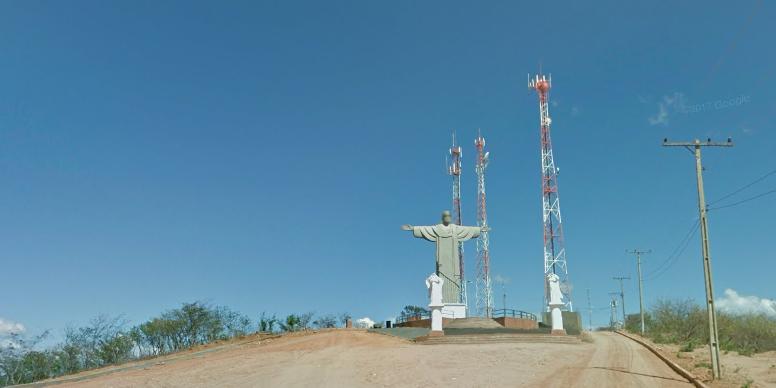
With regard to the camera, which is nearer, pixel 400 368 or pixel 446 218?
pixel 400 368

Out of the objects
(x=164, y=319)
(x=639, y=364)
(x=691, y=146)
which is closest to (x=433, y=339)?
(x=639, y=364)

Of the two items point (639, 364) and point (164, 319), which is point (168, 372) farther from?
point (164, 319)

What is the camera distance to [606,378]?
18844 millimetres

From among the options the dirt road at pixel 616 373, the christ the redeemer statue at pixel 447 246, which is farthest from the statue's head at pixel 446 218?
the dirt road at pixel 616 373

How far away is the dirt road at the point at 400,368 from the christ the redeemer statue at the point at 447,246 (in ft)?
40.6

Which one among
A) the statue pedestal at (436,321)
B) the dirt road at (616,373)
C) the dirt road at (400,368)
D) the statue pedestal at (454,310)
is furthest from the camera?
the statue pedestal at (454,310)

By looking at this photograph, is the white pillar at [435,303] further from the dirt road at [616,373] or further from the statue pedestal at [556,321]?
the dirt road at [616,373]

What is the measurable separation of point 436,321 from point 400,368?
1025cm

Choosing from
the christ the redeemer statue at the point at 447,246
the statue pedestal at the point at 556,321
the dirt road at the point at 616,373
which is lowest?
the dirt road at the point at 616,373

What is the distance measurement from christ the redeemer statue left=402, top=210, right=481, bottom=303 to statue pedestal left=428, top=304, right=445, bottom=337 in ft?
33.1

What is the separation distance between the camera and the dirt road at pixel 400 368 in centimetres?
1880

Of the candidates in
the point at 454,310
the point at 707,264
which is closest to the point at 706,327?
the point at 454,310

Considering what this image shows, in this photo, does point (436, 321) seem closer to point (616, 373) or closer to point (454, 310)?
point (454, 310)

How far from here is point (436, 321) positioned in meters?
31.4
